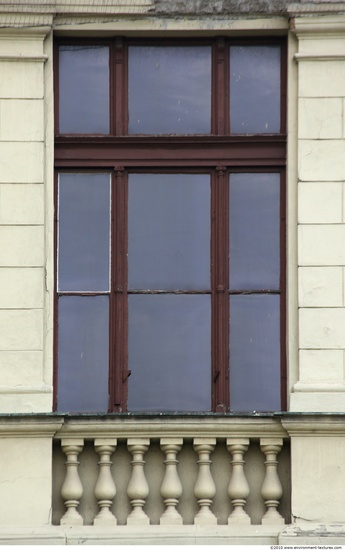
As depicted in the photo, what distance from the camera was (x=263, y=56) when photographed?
16.0 m

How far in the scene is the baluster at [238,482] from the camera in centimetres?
1500

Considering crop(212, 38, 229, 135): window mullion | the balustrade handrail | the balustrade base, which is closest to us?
the balustrade base

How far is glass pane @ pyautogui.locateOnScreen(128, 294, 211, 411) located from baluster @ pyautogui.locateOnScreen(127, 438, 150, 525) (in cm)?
41

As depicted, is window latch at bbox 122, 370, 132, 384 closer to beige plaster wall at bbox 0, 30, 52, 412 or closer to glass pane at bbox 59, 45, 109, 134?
beige plaster wall at bbox 0, 30, 52, 412

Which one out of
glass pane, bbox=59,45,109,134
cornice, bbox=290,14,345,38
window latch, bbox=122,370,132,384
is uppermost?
cornice, bbox=290,14,345,38

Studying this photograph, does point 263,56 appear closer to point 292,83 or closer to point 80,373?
point 292,83

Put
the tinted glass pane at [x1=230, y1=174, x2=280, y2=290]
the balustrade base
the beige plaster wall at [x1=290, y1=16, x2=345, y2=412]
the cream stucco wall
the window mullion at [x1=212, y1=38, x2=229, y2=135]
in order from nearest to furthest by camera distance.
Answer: the balustrade base
the cream stucco wall
the beige plaster wall at [x1=290, y1=16, x2=345, y2=412]
the tinted glass pane at [x1=230, y1=174, x2=280, y2=290]
the window mullion at [x1=212, y1=38, x2=229, y2=135]

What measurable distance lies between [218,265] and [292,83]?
4.72 ft

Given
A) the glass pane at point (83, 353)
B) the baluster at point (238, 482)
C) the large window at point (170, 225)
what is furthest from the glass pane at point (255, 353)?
the glass pane at point (83, 353)

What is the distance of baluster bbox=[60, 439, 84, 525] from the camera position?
14977mm

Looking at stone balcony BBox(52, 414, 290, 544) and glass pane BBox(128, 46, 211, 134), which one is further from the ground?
glass pane BBox(128, 46, 211, 134)

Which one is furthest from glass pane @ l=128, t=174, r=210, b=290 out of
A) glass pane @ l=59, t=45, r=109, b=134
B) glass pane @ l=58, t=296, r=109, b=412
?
glass pane @ l=59, t=45, r=109, b=134

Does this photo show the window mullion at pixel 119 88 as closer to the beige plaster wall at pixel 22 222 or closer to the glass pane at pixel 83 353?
the beige plaster wall at pixel 22 222

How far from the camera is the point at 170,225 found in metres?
15.8
